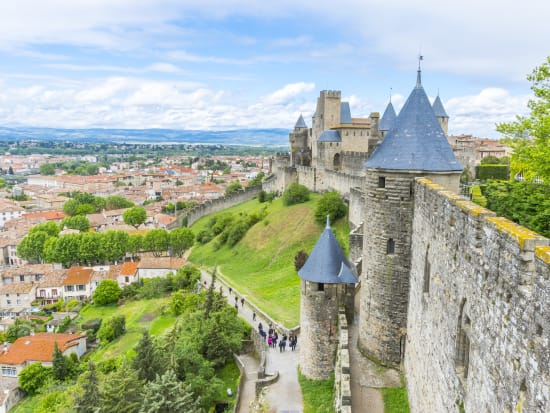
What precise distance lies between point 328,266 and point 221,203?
5560cm

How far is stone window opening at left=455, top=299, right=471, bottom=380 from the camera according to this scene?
748 cm

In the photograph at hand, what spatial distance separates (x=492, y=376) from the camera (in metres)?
6.04

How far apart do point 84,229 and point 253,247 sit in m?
45.1

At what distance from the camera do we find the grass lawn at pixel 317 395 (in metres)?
16.8

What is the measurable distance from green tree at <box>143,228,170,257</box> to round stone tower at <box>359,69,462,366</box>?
49.2 metres

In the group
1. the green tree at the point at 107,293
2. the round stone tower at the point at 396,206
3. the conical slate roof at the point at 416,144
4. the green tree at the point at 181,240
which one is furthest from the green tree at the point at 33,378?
Answer: the conical slate roof at the point at 416,144

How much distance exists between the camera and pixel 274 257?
40406mm

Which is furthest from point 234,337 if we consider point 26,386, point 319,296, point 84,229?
point 84,229

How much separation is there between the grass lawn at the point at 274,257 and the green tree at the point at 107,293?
9066 mm

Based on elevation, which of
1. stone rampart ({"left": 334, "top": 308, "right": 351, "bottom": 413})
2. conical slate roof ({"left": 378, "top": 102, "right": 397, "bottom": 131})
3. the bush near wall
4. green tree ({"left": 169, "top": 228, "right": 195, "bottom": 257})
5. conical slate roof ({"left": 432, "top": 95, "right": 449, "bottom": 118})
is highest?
conical slate roof ({"left": 432, "top": 95, "right": 449, "bottom": 118})

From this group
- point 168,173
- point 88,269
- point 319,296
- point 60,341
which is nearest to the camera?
point 319,296

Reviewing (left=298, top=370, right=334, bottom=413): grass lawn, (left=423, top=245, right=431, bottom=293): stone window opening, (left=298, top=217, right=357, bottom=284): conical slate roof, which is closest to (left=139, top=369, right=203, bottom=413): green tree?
(left=298, top=370, right=334, bottom=413): grass lawn

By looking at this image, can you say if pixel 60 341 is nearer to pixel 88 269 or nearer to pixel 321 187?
pixel 88 269

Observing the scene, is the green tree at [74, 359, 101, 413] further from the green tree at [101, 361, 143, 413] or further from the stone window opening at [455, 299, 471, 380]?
the stone window opening at [455, 299, 471, 380]
